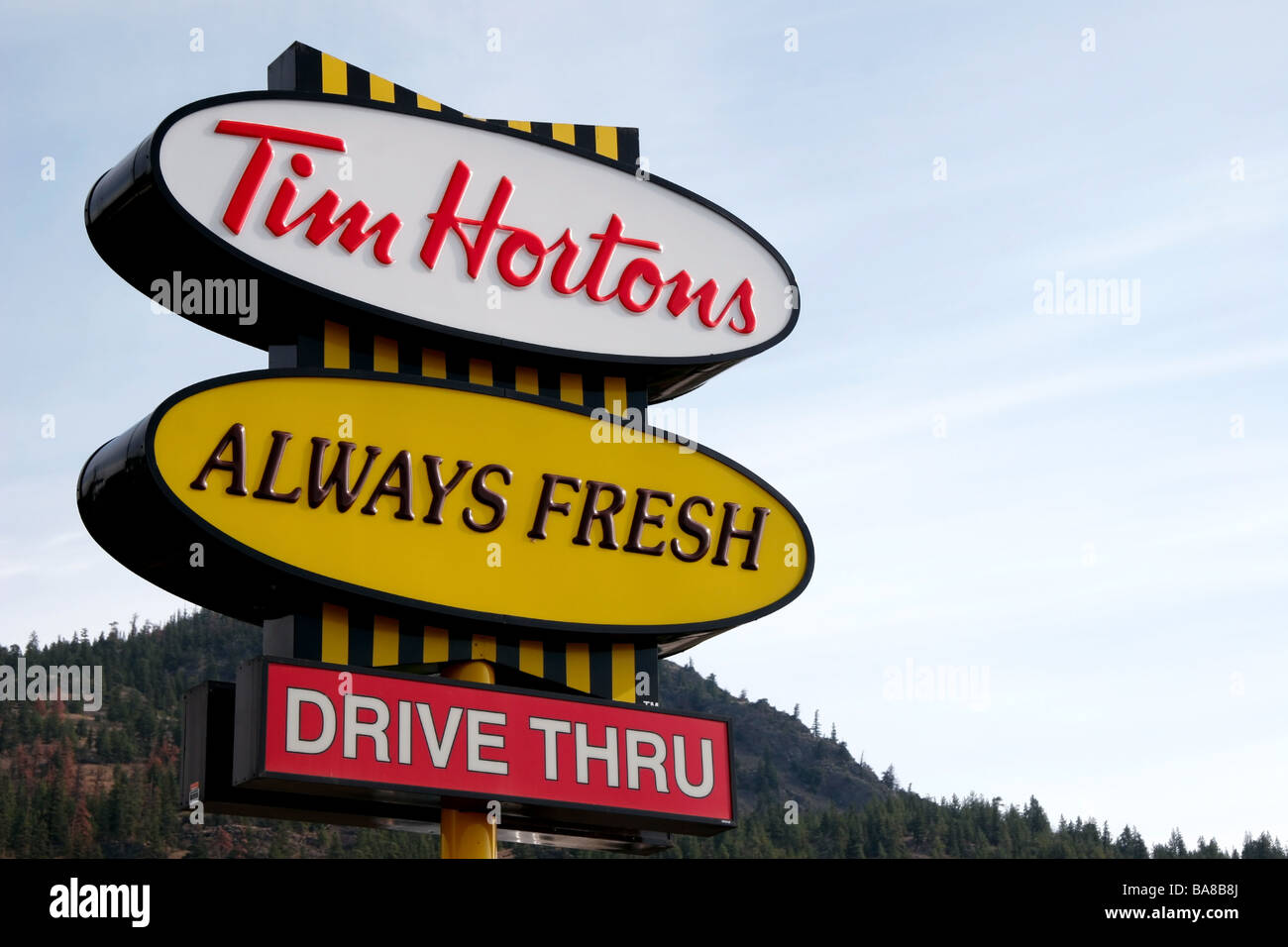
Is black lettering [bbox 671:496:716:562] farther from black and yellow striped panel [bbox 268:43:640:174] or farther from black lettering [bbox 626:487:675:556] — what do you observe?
black and yellow striped panel [bbox 268:43:640:174]

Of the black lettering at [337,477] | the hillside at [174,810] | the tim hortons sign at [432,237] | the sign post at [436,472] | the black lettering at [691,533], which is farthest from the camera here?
the hillside at [174,810]

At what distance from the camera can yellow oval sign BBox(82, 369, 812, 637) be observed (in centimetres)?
1093

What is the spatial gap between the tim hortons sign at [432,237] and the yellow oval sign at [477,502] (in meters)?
0.73

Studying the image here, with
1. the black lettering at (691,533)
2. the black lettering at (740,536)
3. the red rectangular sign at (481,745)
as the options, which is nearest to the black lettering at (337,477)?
the red rectangular sign at (481,745)

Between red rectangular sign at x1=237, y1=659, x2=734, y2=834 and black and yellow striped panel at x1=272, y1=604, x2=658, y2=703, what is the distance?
43cm

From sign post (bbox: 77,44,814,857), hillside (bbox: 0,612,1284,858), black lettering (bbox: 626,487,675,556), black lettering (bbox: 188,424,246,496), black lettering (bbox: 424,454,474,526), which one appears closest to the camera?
black lettering (bbox: 188,424,246,496)

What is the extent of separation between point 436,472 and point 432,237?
1.91m

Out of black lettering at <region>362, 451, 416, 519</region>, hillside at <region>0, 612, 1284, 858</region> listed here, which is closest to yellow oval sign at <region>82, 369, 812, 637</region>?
black lettering at <region>362, 451, 416, 519</region>

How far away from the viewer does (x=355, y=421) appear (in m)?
11.6

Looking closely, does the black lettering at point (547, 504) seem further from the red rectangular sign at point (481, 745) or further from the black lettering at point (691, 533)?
the red rectangular sign at point (481, 745)

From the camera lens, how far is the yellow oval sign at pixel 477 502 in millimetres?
10930

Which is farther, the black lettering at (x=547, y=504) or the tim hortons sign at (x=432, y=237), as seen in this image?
the black lettering at (x=547, y=504)
